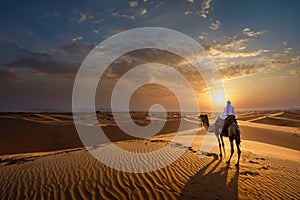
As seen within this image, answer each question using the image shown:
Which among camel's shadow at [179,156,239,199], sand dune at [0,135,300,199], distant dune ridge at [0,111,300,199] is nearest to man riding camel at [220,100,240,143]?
distant dune ridge at [0,111,300,199]

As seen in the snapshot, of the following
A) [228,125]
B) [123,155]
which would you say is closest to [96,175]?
[123,155]

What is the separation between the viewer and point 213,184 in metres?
7.28

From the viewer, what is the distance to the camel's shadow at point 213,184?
6.36m

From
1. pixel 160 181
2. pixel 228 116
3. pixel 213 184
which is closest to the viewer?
pixel 213 184

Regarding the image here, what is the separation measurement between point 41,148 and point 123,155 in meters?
13.2

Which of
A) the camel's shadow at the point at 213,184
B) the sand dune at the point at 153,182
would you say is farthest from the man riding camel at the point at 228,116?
the camel's shadow at the point at 213,184

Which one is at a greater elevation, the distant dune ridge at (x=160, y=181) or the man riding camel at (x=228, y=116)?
the man riding camel at (x=228, y=116)

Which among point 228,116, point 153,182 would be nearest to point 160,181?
point 153,182

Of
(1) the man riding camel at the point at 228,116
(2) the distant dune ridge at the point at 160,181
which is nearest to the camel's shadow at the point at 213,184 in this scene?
→ (2) the distant dune ridge at the point at 160,181

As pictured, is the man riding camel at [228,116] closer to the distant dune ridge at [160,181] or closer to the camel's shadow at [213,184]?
the distant dune ridge at [160,181]

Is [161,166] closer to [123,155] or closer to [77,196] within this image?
[123,155]

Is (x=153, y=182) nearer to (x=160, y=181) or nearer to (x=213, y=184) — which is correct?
(x=160, y=181)

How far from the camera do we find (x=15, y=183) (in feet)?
24.8

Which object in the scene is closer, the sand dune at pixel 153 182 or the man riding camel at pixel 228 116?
the sand dune at pixel 153 182
